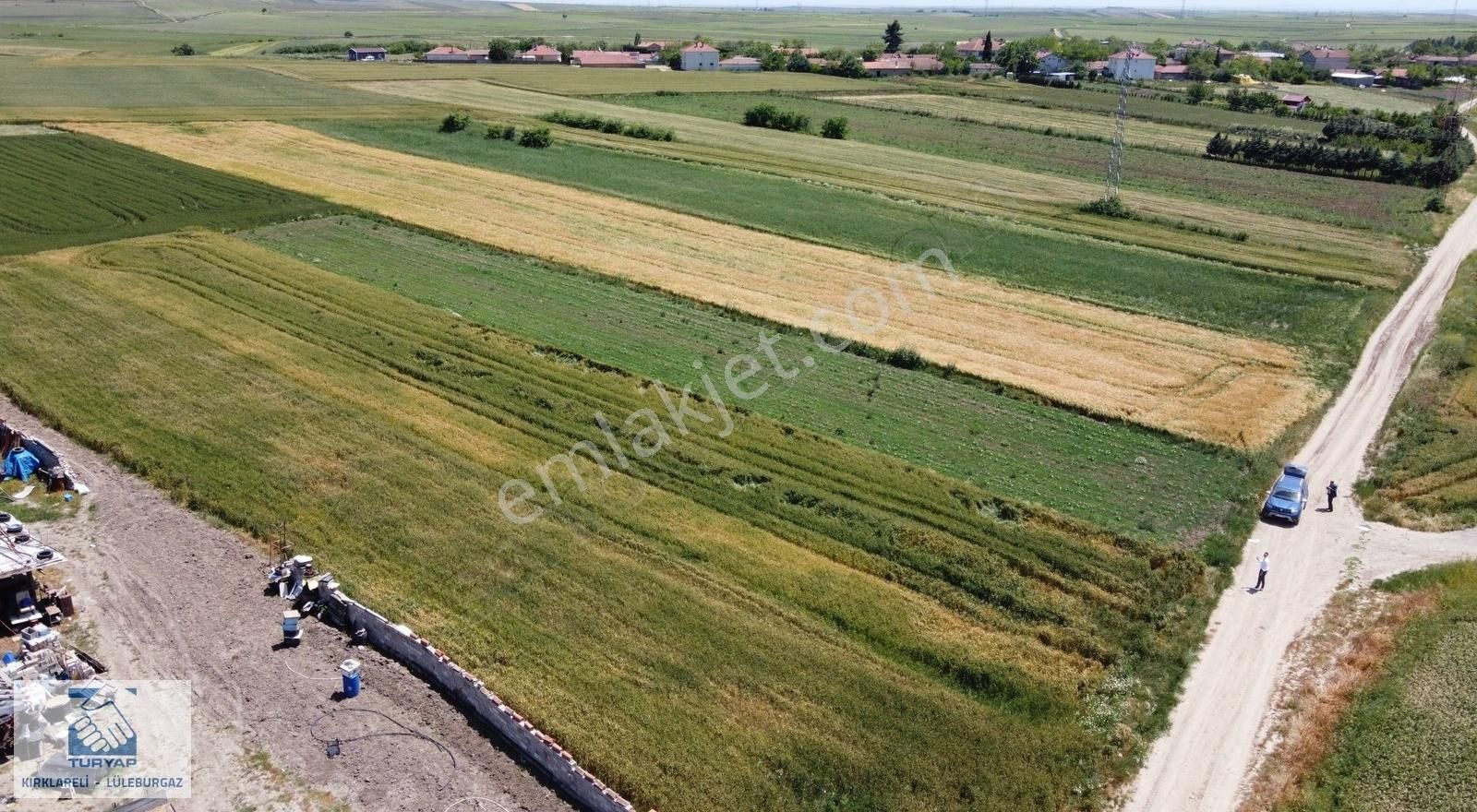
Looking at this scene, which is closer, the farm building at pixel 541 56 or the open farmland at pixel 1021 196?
the open farmland at pixel 1021 196

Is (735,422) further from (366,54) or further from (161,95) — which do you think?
(366,54)

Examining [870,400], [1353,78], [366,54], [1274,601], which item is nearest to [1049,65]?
[1353,78]

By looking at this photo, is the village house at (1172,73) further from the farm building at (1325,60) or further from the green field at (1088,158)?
the green field at (1088,158)

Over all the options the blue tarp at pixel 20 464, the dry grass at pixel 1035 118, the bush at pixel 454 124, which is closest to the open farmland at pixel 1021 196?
the bush at pixel 454 124

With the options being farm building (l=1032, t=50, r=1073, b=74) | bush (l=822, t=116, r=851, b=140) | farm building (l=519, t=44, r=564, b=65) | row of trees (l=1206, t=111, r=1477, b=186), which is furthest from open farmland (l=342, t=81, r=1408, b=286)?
farm building (l=1032, t=50, r=1073, b=74)

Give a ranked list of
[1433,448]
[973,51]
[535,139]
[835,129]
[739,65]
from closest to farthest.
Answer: [1433,448], [535,139], [835,129], [739,65], [973,51]

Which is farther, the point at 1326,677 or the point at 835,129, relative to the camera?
the point at 835,129
